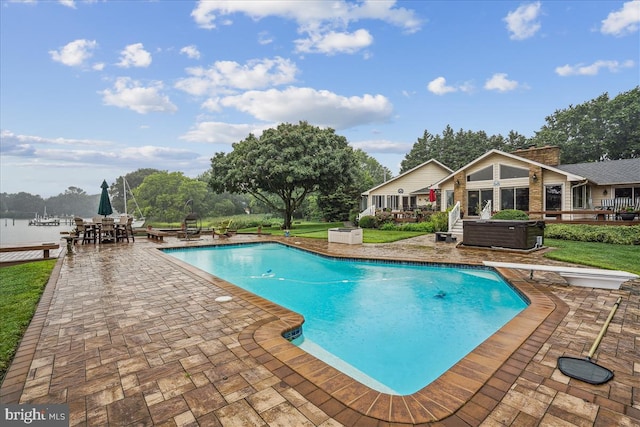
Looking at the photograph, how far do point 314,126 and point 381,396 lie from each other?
71.0 feet

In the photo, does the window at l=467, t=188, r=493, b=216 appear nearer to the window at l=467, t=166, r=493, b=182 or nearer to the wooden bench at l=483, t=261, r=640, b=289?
the window at l=467, t=166, r=493, b=182

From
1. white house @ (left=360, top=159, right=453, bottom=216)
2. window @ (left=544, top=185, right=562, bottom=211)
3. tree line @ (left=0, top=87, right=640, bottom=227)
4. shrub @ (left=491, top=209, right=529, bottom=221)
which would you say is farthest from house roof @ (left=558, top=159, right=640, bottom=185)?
tree line @ (left=0, top=87, right=640, bottom=227)

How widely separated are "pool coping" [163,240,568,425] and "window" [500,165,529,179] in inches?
652

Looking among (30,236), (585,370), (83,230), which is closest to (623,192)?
(585,370)

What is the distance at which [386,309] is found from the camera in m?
5.85

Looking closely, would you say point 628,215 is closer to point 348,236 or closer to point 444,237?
point 444,237

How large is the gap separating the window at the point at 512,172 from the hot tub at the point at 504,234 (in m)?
8.40

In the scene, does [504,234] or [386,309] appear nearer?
[386,309]

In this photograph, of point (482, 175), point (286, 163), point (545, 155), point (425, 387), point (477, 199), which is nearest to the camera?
point (425, 387)

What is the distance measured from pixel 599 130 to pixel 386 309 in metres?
40.8

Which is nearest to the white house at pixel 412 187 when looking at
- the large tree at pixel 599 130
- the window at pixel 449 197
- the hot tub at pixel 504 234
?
the window at pixel 449 197

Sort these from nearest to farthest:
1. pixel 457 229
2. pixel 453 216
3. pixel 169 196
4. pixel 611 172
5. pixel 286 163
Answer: pixel 457 229 → pixel 453 216 → pixel 611 172 → pixel 286 163 → pixel 169 196

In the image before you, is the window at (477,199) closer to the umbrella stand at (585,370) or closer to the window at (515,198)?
the window at (515,198)

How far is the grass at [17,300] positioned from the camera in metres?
3.25
